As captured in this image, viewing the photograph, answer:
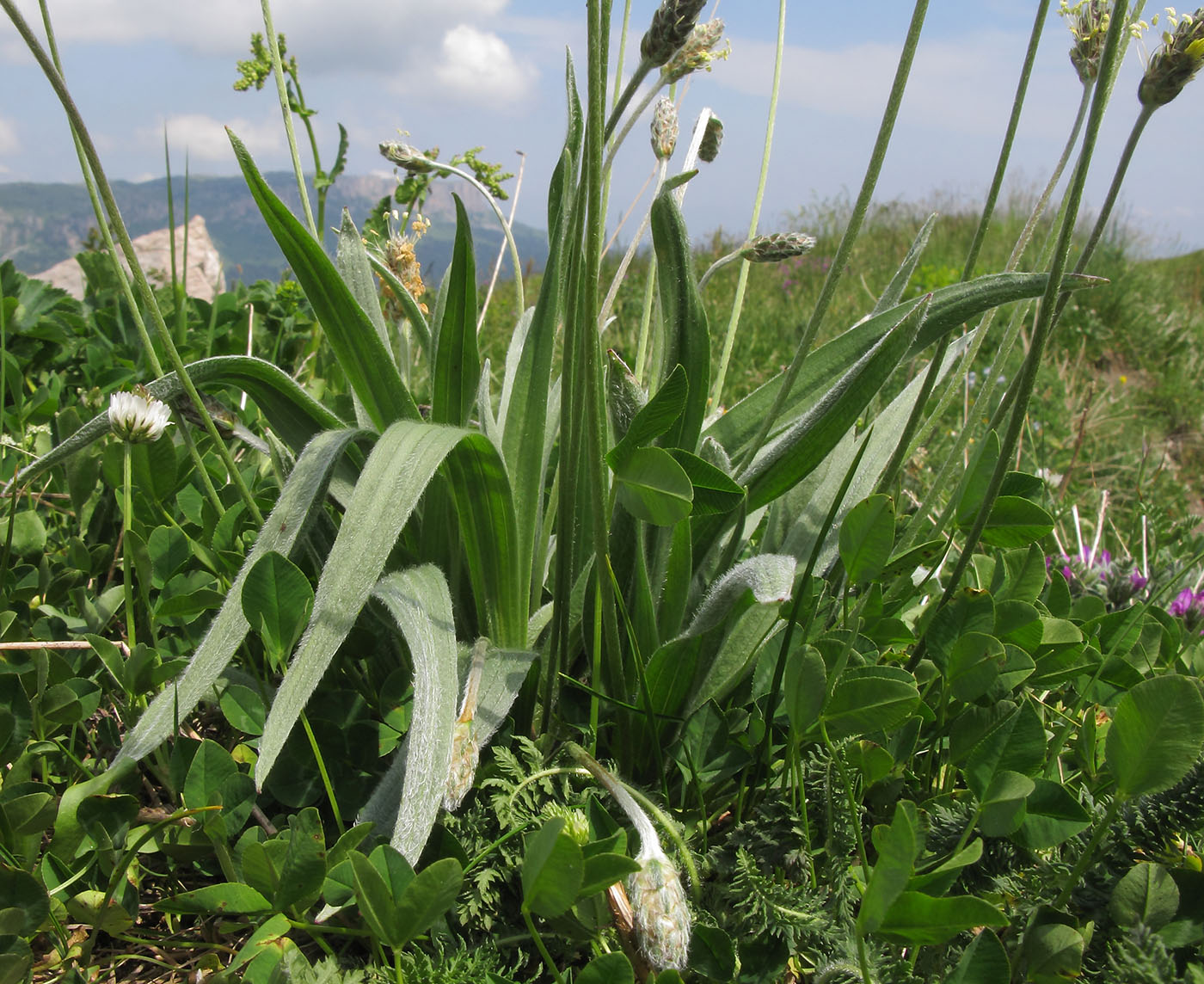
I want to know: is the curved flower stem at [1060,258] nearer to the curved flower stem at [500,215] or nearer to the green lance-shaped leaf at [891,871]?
the green lance-shaped leaf at [891,871]

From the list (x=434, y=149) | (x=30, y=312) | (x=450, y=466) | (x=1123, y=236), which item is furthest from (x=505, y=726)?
(x=1123, y=236)

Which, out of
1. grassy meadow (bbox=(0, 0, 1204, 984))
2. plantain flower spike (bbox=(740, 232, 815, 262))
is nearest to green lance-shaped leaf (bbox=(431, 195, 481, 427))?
grassy meadow (bbox=(0, 0, 1204, 984))

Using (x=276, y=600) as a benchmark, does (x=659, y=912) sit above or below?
below

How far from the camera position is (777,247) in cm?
103

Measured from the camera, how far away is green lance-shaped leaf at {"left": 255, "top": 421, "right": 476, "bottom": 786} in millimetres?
737

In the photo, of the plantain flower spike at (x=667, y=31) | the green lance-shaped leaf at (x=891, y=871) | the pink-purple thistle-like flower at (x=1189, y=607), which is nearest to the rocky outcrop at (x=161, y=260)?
the plantain flower spike at (x=667, y=31)

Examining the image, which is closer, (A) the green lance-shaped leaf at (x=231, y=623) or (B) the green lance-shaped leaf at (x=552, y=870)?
(B) the green lance-shaped leaf at (x=552, y=870)

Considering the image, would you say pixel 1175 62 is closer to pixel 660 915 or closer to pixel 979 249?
pixel 979 249

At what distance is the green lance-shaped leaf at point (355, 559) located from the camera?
0.74 metres

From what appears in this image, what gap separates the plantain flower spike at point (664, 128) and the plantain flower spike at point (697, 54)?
0.48ft

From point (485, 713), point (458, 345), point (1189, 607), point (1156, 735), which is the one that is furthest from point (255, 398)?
point (1189, 607)

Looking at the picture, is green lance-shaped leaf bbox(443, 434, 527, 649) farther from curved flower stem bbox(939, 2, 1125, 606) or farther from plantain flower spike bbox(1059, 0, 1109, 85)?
plantain flower spike bbox(1059, 0, 1109, 85)

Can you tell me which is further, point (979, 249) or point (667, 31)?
point (979, 249)

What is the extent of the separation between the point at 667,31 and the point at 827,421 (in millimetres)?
429
